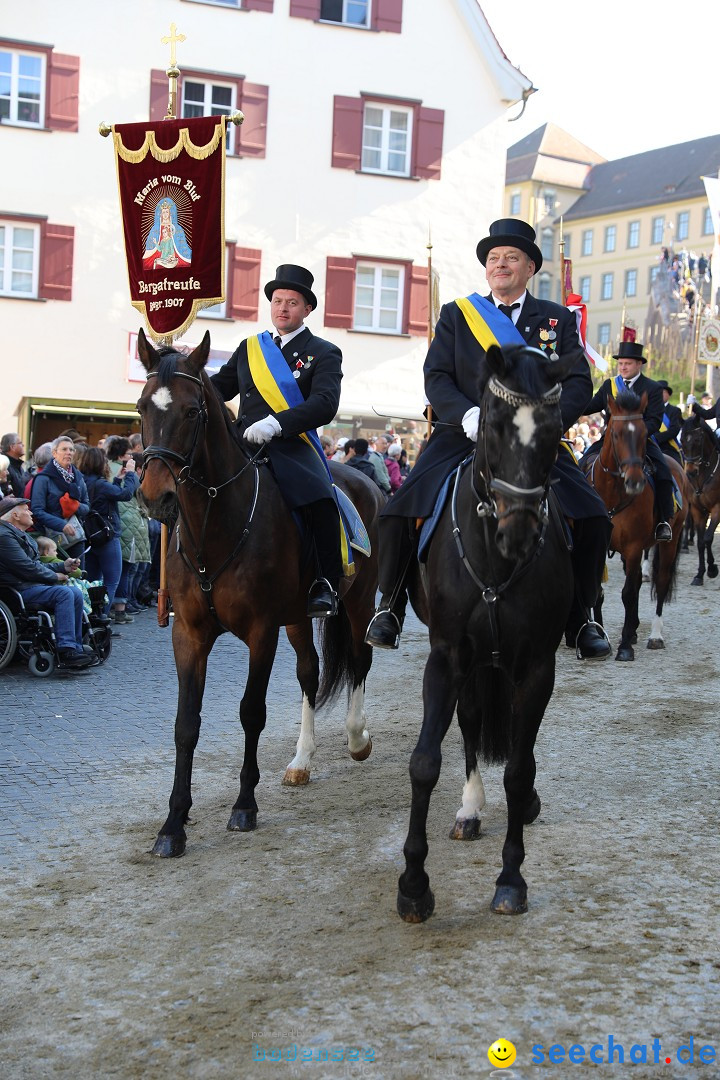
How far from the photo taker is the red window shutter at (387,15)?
27.2 meters

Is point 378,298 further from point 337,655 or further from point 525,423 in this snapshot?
point 525,423

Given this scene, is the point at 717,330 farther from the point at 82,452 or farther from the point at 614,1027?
the point at 614,1027

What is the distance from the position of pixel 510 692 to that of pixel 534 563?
2.62ft

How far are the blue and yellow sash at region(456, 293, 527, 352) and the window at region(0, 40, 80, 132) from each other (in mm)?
22021

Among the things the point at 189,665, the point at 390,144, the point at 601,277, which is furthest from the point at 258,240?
the point at 601,277

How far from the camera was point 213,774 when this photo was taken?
719cm

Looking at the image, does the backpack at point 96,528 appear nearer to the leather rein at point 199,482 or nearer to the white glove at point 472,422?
the leather rein at point 199,482

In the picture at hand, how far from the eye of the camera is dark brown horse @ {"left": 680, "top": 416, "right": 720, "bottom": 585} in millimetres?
18719

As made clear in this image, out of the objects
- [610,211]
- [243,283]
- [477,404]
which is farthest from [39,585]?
[610,211]

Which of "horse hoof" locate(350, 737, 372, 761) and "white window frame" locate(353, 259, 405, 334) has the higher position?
"white window frame" locate(353, 259, 405, 334)

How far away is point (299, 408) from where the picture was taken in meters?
6.57

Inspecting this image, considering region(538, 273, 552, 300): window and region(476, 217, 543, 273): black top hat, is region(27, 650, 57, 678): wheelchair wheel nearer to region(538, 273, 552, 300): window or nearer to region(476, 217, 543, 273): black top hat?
region(476, 217, 543, 273): black top hat

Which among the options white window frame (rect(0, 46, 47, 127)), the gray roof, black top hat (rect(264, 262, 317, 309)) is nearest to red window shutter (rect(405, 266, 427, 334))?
white window frame (rect(0, 46, 47, 127))

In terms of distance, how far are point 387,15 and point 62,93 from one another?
7.72 meters
